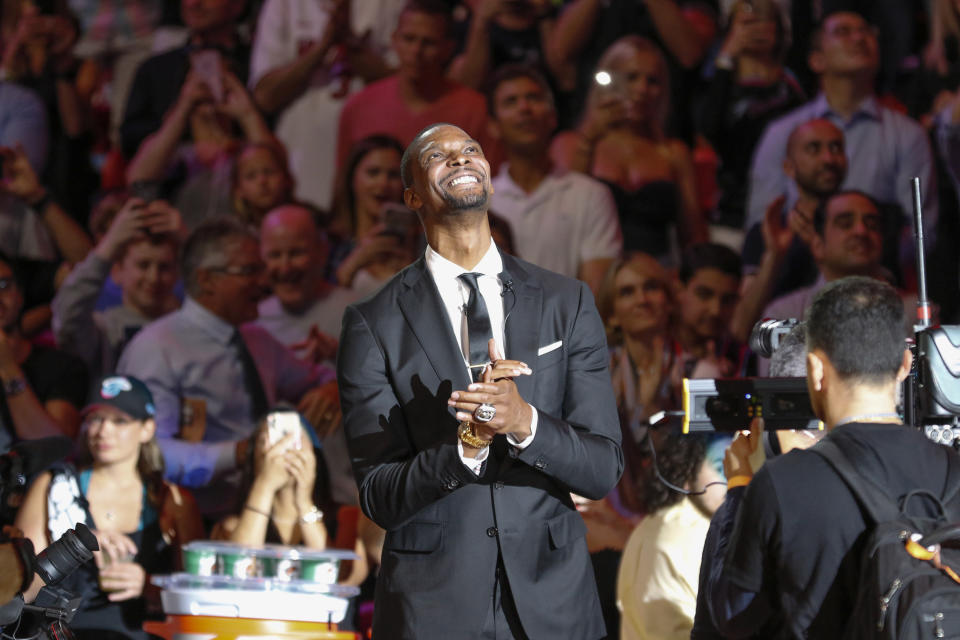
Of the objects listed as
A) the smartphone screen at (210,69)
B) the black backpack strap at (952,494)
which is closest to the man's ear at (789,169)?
the smartphone screen at (210,69)

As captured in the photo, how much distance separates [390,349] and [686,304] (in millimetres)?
4107

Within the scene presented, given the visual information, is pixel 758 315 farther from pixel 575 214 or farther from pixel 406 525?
pixel 406 525

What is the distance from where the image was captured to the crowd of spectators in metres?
6.01

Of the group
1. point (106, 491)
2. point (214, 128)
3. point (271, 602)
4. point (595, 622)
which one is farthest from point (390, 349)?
point (214, 128)

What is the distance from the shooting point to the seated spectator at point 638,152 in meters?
6.27

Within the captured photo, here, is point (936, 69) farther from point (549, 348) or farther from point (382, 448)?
point (382, 448)

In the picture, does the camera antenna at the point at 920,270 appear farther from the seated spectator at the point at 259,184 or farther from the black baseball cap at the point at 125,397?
the seated spectator at the point at 259,184

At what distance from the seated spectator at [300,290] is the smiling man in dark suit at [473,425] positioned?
157 inches

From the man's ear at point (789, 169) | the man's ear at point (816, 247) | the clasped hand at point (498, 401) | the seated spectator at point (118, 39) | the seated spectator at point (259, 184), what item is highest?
the seated spectator at point (118, 39)

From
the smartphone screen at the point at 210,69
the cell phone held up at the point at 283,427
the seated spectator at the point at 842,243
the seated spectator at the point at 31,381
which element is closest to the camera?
the cell phone held up at the point at 283,427

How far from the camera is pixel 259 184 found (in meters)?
6.73

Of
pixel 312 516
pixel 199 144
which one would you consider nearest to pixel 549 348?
pixel 312 516

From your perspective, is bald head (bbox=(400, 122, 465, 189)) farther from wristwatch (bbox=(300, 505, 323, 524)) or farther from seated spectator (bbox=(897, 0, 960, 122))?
seated spectator (bbox=(897, 0, 960, 122))

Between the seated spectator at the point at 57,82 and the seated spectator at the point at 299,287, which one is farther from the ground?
the seated spectator at the point at 57,82
